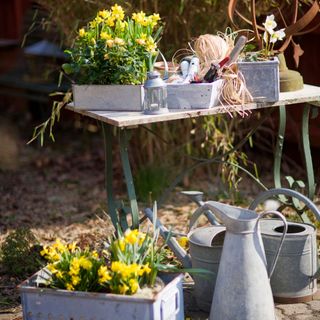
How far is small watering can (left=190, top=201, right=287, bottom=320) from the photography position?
379 cm

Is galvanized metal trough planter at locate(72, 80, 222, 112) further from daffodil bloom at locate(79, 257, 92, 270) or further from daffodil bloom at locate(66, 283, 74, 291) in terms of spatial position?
daffodil bloom at locate(66, 283, 74, 291)

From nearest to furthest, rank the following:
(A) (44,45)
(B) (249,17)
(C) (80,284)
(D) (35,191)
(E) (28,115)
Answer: (C) (80,284)
(B) (249,17)
(D) (35,191)
(A) (44,45)
(E) (28,115)

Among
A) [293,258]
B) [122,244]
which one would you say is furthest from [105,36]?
[293,258]

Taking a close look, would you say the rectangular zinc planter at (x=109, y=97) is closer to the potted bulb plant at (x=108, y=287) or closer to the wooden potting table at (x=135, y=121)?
the wooden potting table at (x=135, y=121)

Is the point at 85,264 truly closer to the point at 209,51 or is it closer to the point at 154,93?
the point at 154,93

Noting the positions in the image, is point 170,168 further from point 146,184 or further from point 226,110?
point 226,110

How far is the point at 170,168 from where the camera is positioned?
21.1 ft

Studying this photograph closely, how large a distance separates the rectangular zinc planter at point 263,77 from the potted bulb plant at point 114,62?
0.49 metres

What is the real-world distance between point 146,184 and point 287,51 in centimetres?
147

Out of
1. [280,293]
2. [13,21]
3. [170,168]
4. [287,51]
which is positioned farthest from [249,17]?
[13,21]

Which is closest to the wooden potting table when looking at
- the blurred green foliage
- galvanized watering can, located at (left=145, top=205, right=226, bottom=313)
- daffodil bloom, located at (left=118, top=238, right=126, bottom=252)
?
galvanized watering can, located at (left=145, top=205, right=226, bottom=313)

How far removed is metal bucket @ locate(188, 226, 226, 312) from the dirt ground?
26.8 inches

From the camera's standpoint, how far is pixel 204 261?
13.6 ft

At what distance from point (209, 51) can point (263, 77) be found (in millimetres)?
303
